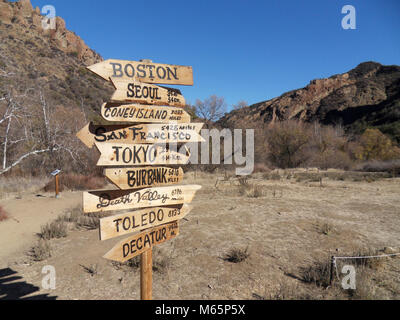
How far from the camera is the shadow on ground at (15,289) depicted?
3.37 meters

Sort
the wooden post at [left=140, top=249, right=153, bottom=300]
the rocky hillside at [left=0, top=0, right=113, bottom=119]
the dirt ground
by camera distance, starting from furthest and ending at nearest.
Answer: the rocky hillside at [left=0, top=0, right=113, bottom=119]
the dirt ground
the wooden post at [left=140, top=249, right=153, bottom=300]

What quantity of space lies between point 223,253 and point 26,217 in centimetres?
618

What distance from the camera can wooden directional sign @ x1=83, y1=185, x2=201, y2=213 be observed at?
Answer: 183 centimetres

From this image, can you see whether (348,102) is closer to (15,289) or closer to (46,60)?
(46,60)

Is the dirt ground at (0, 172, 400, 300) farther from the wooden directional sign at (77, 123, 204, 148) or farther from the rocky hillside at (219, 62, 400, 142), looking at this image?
the rocky hillside at (219, 62, 400, 142)

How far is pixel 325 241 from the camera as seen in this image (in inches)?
210

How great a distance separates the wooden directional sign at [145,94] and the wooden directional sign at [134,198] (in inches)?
29.3

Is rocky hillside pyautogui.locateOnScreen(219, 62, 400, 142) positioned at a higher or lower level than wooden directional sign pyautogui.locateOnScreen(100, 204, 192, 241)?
higher

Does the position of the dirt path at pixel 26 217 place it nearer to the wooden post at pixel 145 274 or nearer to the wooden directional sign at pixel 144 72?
the wooden post at pixel 145 274

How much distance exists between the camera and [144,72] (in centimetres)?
222

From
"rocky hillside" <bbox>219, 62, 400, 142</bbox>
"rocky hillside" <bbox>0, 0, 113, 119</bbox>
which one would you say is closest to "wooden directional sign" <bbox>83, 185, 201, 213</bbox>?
"rocky hillside" <bbox>0, 0, 113, 119</bbox>

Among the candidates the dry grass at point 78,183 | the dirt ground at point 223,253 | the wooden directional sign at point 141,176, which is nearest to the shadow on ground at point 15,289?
the dirt ground at point 223,253

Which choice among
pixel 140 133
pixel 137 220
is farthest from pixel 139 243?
pixel 140 133
